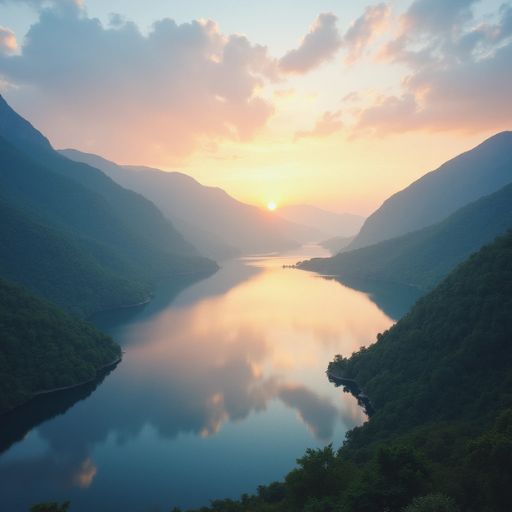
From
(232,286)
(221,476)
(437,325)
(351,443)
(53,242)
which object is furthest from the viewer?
(232,286)

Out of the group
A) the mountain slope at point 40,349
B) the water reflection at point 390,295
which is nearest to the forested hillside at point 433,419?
the mountain slope at point 40,349

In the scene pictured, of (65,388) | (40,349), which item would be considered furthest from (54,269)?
Answer: (65,388)

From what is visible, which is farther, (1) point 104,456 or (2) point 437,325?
(2) point 437,325

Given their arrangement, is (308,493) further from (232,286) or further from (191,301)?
(232,286)

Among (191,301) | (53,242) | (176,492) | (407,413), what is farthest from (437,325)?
(53,242)

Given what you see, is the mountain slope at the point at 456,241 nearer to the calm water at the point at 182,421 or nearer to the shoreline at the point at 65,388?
the calm water at the point at 182,421

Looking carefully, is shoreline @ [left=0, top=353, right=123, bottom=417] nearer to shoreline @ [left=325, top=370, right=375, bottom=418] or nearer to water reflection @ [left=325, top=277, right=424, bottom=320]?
shoreline @ [left=325, top=370, right=375, bottom=418]

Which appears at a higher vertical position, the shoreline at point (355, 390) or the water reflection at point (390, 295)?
the water reflection at point (390, 295)

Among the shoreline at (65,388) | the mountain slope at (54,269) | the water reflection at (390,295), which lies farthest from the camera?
the water reflection at (390,295)
